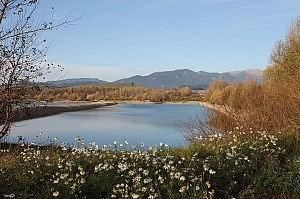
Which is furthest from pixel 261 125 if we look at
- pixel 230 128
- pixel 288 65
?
pixel 288 65

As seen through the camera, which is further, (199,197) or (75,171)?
(75,171)

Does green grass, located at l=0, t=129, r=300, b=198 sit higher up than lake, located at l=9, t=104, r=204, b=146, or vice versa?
green grass, located at l=0, t=129, r=300, b=198

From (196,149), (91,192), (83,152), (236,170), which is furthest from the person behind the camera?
(196,149)

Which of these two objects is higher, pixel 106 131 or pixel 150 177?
pixel 150 177

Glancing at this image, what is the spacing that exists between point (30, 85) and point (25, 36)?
1.03 m

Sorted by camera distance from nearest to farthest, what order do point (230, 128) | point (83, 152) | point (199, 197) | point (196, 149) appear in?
point (199, 197)
point (83, 152)
point (196, 149)
point (230, 128)

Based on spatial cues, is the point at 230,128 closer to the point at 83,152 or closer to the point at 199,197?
the point at 83,152

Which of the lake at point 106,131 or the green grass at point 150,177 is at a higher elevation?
the green grass at point 150,177

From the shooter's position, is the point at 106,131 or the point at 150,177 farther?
the point at 106,131

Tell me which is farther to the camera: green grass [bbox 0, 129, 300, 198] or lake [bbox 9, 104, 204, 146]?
lake [bbox 9, 104, 204, 146]

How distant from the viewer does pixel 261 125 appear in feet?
44.0

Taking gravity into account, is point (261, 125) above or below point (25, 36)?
below

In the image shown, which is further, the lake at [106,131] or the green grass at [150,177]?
the lake at [106,131]

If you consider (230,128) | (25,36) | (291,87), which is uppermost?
(25,36)
